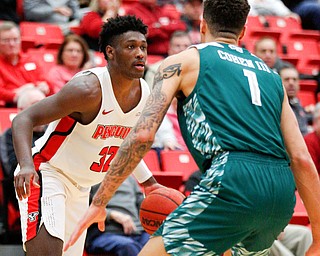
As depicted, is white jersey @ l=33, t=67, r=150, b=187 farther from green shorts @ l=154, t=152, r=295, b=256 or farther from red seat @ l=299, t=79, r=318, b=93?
red seat @ l=299, t=79, r=318, b=93

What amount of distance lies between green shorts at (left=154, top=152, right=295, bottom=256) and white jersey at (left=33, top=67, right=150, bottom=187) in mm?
1439

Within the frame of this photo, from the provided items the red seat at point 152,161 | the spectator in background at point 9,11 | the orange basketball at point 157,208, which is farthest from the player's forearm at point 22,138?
the spectator in background at point 9,11

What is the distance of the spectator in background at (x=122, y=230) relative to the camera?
6.01 meters

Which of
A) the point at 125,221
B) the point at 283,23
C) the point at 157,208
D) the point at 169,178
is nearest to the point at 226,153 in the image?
the point at 157,208

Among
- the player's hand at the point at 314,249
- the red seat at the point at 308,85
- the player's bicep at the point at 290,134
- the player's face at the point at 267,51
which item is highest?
the player's bicep at the point at 290,134

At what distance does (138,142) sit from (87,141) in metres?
1.43

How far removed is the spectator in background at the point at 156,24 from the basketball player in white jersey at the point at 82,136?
490 centimetres

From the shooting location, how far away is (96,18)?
9.32 meters

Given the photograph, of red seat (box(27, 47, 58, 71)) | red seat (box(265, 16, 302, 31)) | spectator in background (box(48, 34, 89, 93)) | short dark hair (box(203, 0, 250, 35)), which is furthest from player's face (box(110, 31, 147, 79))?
red seat (box(265, 16, 302, 31))

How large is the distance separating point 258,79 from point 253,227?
2.23 feet

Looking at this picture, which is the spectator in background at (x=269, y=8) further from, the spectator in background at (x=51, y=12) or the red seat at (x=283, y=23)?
the spectator in background at (x=51, y=12)

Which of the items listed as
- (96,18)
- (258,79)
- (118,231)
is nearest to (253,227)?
(258,79)

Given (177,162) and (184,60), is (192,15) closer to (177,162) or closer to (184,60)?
(177,162)

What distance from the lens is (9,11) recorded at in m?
9.59
